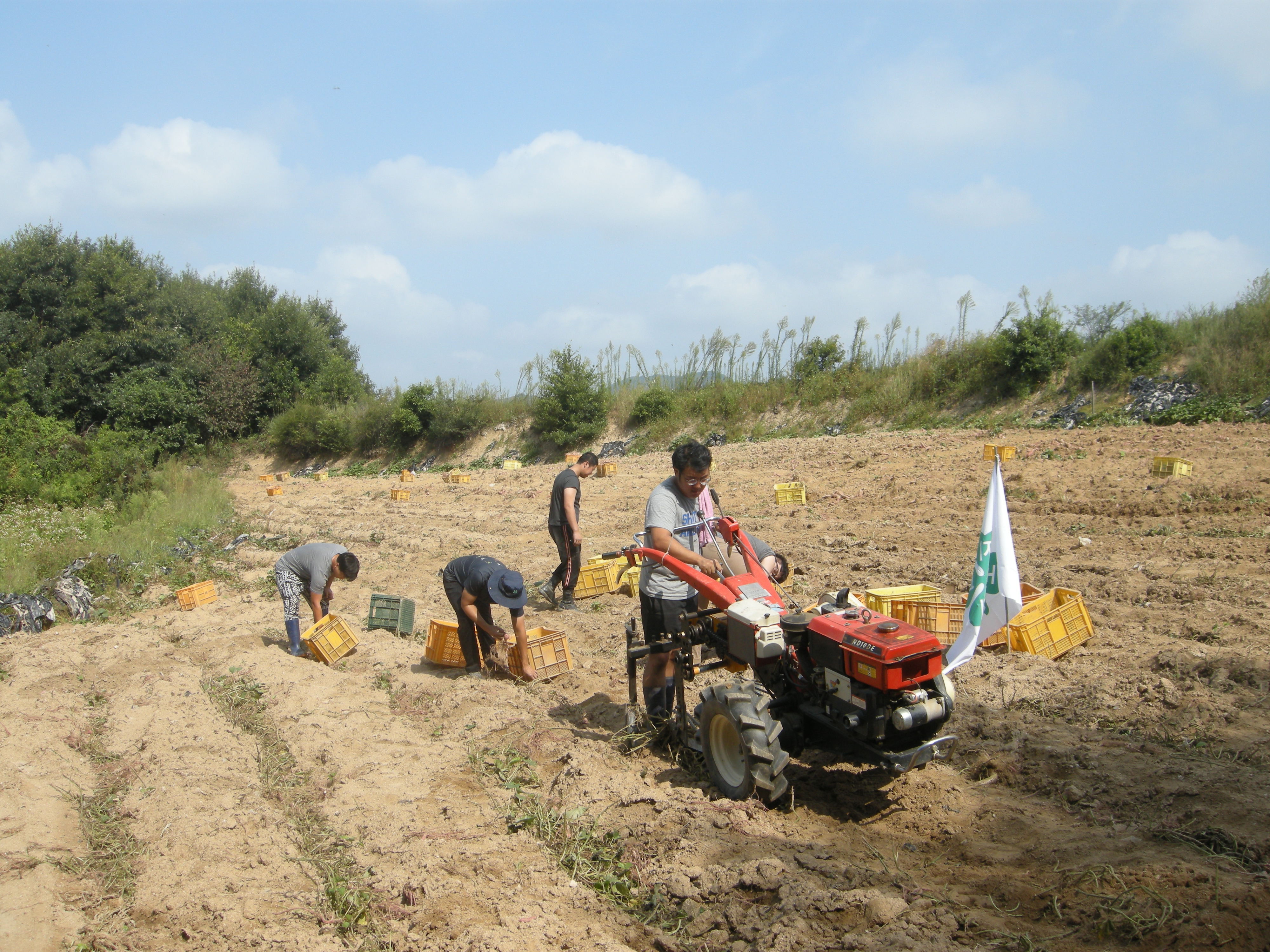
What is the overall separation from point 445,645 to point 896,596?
4161mm

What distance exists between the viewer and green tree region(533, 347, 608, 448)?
2895 centimetres

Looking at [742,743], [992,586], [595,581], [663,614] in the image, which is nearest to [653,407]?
[595,581]

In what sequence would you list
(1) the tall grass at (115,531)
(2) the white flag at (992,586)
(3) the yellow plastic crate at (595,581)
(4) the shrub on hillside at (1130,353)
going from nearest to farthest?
(2) the white flag at (992,586), (3) the yellow plastic crate at (595,581), (1) the tall grass at (115,531), (4) the shrub on hillside at (1130,353)

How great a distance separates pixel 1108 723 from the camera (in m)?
5.12

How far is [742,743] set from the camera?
163 inches

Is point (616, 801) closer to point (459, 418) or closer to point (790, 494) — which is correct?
point (790, 494)

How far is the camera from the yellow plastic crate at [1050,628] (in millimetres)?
6277

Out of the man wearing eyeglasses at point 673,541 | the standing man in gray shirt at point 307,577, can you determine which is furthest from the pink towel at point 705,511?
the standing man in gray shirt at point 307,577

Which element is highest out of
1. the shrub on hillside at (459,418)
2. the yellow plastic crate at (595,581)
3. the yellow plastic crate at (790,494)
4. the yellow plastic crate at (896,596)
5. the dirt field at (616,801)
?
the shrub on hillside at (459,418)

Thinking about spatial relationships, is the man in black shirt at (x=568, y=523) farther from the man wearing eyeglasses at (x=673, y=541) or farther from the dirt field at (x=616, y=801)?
the man wearing eyeglasses at (x=673, y=541)

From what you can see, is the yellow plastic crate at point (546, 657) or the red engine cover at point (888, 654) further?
the yellow plastic crate at point (546, 657)

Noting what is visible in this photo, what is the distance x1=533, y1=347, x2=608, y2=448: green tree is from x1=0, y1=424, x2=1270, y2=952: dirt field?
19.7 meters

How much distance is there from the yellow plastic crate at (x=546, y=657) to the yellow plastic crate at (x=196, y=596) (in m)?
5.81

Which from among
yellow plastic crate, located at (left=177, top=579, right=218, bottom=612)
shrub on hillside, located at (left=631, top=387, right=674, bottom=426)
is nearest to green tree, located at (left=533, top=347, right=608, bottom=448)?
shrub on hillside, located at (left=631, top=387, right=674, bottom=426)
